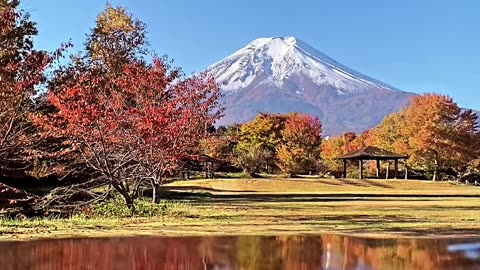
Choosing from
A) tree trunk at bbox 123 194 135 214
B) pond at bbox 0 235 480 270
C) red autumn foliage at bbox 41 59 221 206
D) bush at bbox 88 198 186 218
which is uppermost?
red autumn foliage at bbox 41 59 221 206

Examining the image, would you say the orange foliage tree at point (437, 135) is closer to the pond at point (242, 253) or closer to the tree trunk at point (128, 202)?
the tree trunk at point (128, 202)

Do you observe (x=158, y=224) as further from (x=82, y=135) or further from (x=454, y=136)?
(x=454, y=136)

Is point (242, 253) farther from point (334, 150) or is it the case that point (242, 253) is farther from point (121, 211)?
point (334, 150)

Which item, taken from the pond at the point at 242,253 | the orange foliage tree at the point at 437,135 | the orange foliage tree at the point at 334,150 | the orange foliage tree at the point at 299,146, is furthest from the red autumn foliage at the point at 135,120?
the orange foliage tree at the point at 334,150

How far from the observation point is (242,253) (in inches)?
362

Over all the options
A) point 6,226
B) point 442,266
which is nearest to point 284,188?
point 6,226

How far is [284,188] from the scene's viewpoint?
37281 mm

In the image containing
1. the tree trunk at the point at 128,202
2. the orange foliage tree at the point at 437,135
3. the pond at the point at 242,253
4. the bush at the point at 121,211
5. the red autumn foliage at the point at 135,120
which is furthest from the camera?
the orange foliage tree at the point at 437,135

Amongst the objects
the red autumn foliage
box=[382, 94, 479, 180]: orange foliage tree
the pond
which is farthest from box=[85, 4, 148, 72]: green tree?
box=[382, 94, 479, 180]: orange foliage tree

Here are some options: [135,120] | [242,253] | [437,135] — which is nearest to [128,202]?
[135,120]

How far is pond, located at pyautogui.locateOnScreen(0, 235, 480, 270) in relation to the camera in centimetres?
835

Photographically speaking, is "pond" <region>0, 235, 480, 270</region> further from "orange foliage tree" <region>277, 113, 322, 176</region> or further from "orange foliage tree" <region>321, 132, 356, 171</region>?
"orange foliage tree" <region>321, 132, 356, 171</region>

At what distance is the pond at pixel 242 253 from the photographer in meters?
8.35

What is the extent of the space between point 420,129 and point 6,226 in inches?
1550
